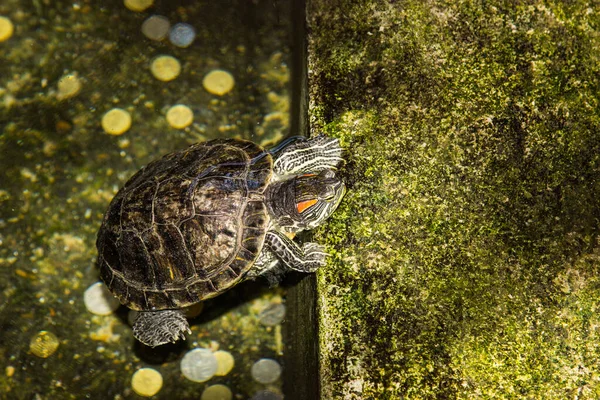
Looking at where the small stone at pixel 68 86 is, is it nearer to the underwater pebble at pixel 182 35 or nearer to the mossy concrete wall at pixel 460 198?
the underwater pebble at pixel 182 35

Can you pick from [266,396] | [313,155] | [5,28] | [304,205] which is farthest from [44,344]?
[5,28]

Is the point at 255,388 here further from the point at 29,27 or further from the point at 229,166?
the point at 29,27

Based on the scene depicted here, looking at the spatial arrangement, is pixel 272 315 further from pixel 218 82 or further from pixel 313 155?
pixel 218 82

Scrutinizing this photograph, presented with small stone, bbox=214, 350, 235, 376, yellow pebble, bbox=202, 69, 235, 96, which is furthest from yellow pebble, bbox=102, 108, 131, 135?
small stone, bbox=214, 350, 235, 376

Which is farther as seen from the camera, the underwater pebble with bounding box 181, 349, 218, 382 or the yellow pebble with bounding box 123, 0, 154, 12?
the yellow pebble with bounding box 123, 0, 154, 12

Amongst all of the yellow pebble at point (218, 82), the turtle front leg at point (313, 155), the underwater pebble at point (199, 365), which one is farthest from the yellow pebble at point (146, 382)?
the yellow pebble at point (218, 82)

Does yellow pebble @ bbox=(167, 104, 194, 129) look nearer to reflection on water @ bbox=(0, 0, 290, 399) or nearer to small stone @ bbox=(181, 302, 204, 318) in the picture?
reflection on water @ bbox=(0, 0, 290, 399)
